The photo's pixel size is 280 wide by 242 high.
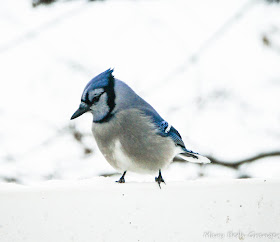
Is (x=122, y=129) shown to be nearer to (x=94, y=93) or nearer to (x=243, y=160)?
(x=94, y=93)

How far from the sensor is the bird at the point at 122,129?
128 centimetres

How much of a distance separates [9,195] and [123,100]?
1.77 ft

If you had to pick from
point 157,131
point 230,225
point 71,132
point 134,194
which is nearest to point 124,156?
point 157,131

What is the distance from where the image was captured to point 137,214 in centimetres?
91

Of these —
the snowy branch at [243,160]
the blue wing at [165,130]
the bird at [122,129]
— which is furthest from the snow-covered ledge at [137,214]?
the snowy branch at [243,160]

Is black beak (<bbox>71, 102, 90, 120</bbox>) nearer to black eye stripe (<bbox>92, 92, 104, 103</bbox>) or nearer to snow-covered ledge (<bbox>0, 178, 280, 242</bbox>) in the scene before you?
black eye stripe (<bbox>92, 92, 104, 103</bbox>)

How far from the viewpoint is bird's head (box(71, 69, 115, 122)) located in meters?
1.26

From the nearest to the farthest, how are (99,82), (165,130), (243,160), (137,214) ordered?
(137,214), (99,82), (165,130), (243,160)

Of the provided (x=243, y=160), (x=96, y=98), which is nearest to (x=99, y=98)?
(x=96, y=98)

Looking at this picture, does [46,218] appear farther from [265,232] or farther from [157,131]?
[157,131]

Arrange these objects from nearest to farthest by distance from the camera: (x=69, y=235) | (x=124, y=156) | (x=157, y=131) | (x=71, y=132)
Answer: (x=69, y=235) < (x=124, y=156) < (x=157, y=131) < (x=71, y=132)

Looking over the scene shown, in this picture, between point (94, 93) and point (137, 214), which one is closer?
point (137, 214)

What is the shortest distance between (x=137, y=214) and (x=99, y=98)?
0.47m

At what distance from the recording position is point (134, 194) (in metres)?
0.94
